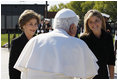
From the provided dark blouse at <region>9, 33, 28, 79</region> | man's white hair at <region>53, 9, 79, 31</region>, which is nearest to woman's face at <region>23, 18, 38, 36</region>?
dark blouse at <region>9, 33, 28, 79</region>

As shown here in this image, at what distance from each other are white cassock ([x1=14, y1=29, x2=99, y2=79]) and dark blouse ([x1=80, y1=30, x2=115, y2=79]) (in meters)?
1.31

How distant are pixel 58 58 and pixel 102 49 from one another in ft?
5.04

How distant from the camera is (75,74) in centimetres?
291

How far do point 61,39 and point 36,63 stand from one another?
0.29 metres

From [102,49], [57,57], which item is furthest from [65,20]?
[102,49]

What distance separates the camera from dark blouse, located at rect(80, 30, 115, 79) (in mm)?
4234

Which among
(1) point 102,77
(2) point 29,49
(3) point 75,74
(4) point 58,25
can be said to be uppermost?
(4) point 58,25

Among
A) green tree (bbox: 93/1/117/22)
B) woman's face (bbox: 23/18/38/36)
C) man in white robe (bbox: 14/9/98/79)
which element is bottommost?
man in white robe (bbox: 14/9/98/79)

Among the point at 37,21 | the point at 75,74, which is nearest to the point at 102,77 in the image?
the point at 37,21

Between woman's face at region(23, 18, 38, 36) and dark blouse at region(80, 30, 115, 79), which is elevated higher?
woman's face at region(23, 18, 38, 36)

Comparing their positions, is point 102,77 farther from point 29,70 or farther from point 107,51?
point 29,70

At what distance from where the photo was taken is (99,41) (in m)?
4.34

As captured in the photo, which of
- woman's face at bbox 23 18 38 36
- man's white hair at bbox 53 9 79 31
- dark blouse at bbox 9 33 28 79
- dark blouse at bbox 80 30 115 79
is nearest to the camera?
man's white hair at bbox 53 9 79 31

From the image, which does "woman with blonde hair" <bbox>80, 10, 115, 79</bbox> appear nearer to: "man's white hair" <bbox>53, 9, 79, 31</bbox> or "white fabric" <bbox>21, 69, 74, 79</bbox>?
"man's white hair" <bbox>53, 9, 79, 31</bbox>
